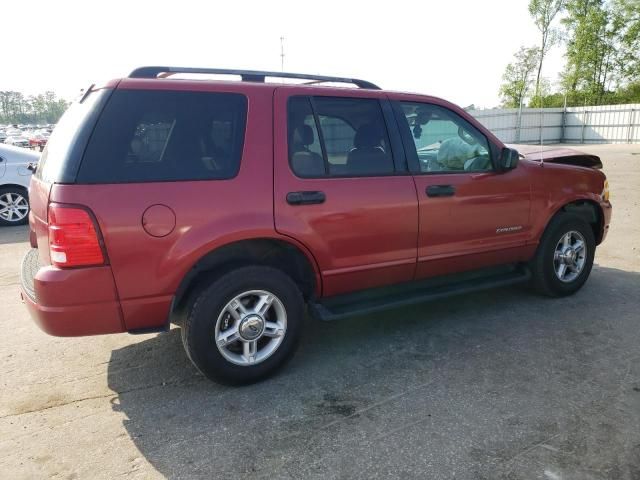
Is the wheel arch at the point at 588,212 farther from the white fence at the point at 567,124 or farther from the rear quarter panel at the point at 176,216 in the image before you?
the white fence at the point at 567,124

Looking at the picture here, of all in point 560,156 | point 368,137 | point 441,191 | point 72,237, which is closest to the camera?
point 72,237

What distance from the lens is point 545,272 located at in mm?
4539

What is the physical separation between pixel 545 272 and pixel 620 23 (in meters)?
48.5

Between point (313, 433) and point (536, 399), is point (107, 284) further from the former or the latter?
point (536, 399)

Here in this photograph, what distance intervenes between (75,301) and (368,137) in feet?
7.18

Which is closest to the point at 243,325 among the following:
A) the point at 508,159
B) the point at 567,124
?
the point at 508,159

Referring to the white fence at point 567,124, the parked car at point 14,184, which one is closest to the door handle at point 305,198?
the parked car at point 14,184

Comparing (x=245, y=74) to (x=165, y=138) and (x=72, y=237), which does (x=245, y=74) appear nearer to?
(x=165, y=138)

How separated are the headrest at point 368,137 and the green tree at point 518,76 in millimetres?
49211

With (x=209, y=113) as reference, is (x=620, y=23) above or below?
above

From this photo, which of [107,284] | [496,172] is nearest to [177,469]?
[107,284]

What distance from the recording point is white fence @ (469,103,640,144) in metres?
31.3

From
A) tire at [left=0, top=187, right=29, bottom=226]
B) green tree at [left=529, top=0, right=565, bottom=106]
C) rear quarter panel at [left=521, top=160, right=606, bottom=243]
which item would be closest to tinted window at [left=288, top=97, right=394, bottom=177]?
rear quarter panel at [left=521, top=160, right=606, bottom=243]

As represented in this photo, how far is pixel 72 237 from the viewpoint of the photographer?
2.60 metres
